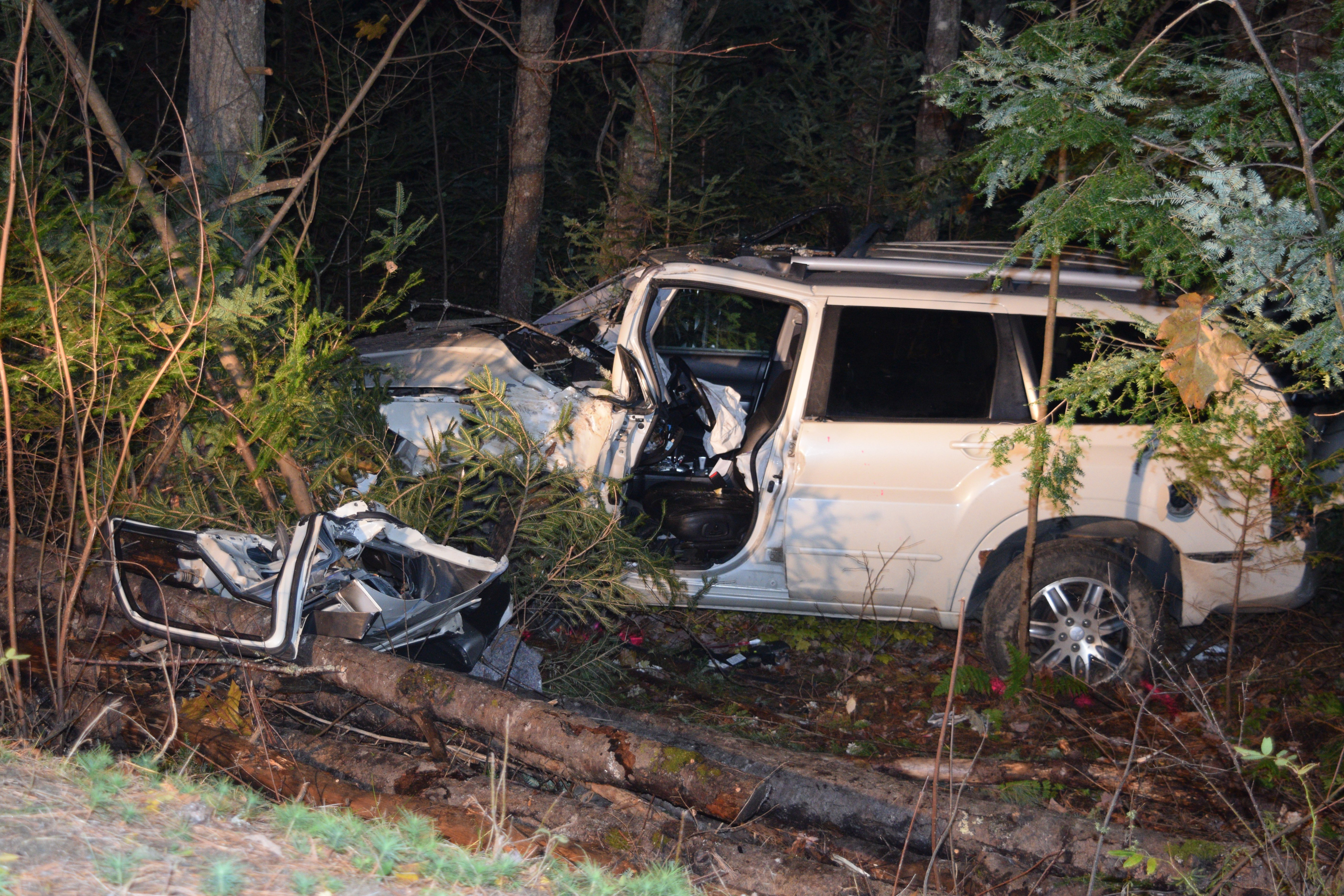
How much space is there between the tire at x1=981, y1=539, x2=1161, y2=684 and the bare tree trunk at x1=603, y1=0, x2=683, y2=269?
444cm

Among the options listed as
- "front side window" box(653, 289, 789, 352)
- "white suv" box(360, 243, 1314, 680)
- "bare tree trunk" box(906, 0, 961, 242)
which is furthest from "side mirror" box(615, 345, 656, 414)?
"bare tree trunk" box(906, 0, 961, 242)

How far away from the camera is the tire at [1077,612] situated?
4.30 meters

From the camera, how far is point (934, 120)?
8.09 meters

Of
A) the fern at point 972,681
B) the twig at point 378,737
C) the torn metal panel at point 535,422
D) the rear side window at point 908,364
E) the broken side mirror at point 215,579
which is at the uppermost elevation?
the rear side window at point 908,364

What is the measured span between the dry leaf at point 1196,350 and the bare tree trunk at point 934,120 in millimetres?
4333

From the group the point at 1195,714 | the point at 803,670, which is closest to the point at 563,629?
the point at 803,670

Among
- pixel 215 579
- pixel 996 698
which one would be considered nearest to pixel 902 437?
pixel 996 698

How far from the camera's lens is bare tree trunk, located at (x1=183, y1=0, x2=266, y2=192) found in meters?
5.27

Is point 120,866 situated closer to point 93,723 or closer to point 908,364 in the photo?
point 93,723

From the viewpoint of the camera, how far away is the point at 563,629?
4.81 m

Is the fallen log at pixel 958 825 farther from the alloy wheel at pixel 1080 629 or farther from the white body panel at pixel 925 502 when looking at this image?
the alloy wheel at pixel 1080 629

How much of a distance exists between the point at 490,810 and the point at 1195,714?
11.0ft

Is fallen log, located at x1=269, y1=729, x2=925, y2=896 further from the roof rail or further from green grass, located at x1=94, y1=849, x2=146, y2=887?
the roof rail

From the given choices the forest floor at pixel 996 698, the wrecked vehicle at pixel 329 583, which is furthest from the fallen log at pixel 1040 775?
the wrecked vehicle at pixel 329 583
